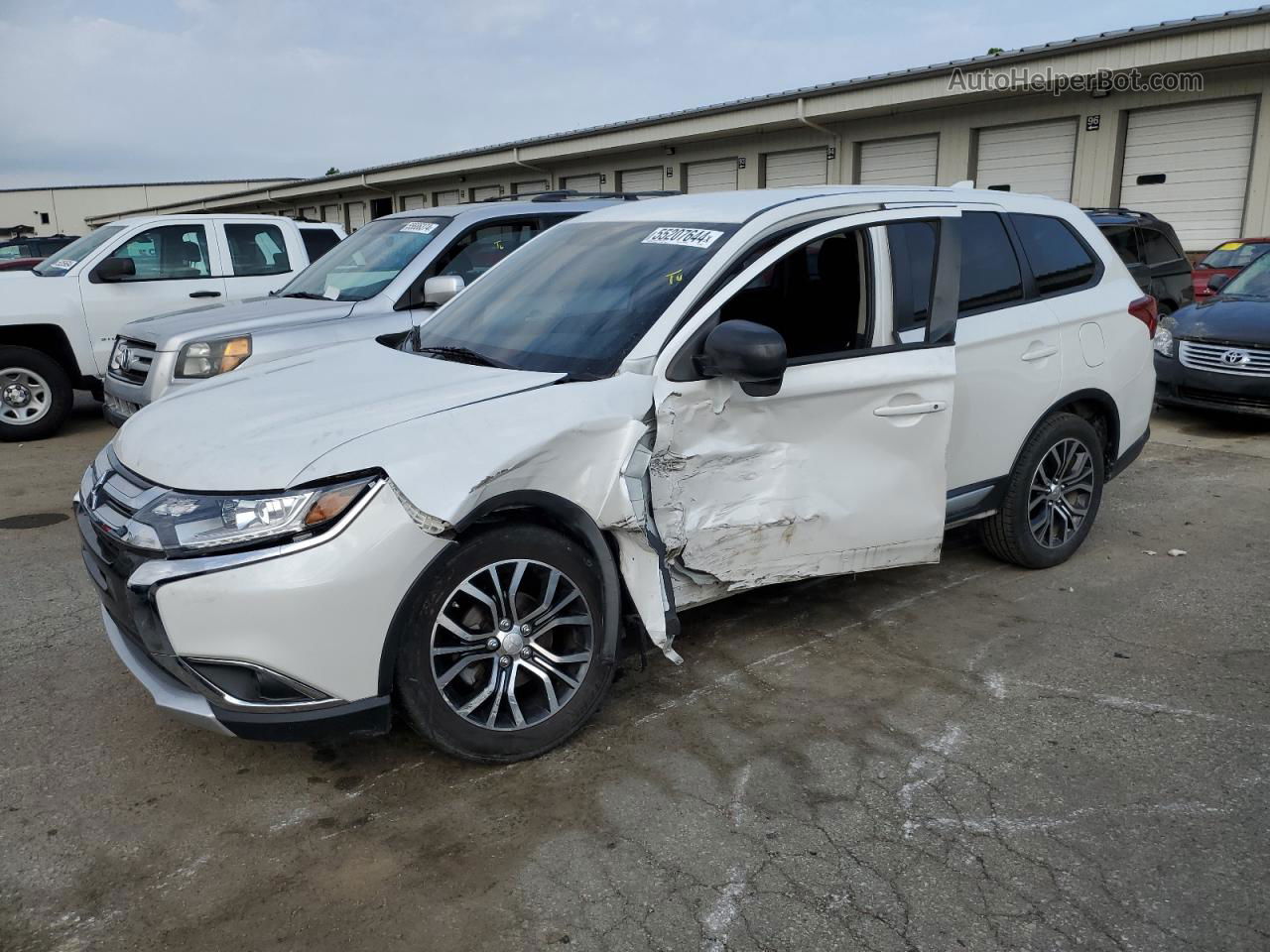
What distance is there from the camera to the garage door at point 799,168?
1994 cm

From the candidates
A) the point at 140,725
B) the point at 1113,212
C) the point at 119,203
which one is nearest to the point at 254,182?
the point at 119,203

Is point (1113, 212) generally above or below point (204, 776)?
above

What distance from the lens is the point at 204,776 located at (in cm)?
334

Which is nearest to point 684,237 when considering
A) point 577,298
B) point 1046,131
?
point 577,298

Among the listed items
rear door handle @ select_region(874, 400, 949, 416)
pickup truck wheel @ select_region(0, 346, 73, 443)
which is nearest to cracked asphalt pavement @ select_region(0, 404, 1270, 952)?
rear door handle @ select_region(874, 400, 949, 416)

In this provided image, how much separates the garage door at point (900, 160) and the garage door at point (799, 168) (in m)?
0.89

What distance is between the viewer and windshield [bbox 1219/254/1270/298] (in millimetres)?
9297

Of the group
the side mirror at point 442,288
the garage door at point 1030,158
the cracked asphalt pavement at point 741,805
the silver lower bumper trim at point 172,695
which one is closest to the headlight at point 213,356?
the side mirror at point 442,288

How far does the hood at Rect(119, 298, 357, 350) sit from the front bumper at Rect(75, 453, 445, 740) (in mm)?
4168

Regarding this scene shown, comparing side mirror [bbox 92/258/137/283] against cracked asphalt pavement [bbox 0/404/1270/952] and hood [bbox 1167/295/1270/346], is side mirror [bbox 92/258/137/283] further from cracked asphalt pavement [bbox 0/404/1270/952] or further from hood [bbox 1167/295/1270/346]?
hood [bbox 1167/295/1270/346]

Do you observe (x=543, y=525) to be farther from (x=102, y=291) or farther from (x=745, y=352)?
(x=102, y=291)

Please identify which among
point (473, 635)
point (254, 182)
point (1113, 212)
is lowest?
point (473, 635)

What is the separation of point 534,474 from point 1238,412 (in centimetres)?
758

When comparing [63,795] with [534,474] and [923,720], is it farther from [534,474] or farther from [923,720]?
[923,720]
